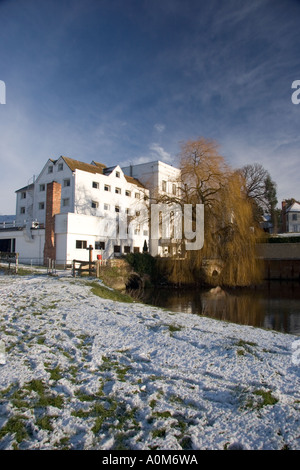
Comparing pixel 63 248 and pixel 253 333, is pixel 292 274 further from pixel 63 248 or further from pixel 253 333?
pixel 253 333

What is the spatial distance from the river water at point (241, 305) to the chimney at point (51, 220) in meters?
10.3

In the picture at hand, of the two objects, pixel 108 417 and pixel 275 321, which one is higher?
pixel 108 417

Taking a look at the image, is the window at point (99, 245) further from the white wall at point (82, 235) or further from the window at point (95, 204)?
the window at point (95, 204)

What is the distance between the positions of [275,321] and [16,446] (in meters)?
13.7

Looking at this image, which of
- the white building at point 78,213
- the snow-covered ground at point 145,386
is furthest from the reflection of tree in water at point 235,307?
the white building at point 78,213

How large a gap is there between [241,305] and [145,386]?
1561cm

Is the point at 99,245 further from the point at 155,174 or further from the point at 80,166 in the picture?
the point at 155,174

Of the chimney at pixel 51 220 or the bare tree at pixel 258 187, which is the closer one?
the chimney at pixel 51 220

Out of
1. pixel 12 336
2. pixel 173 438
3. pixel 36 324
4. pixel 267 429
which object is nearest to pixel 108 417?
pixel 173 438

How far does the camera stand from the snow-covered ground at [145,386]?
131 inches

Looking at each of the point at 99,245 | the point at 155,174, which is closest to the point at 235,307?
the point at 99,245

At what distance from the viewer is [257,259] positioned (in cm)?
2512

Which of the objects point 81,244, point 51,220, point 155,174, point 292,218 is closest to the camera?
point 51,220

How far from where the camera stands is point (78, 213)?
32.8m
